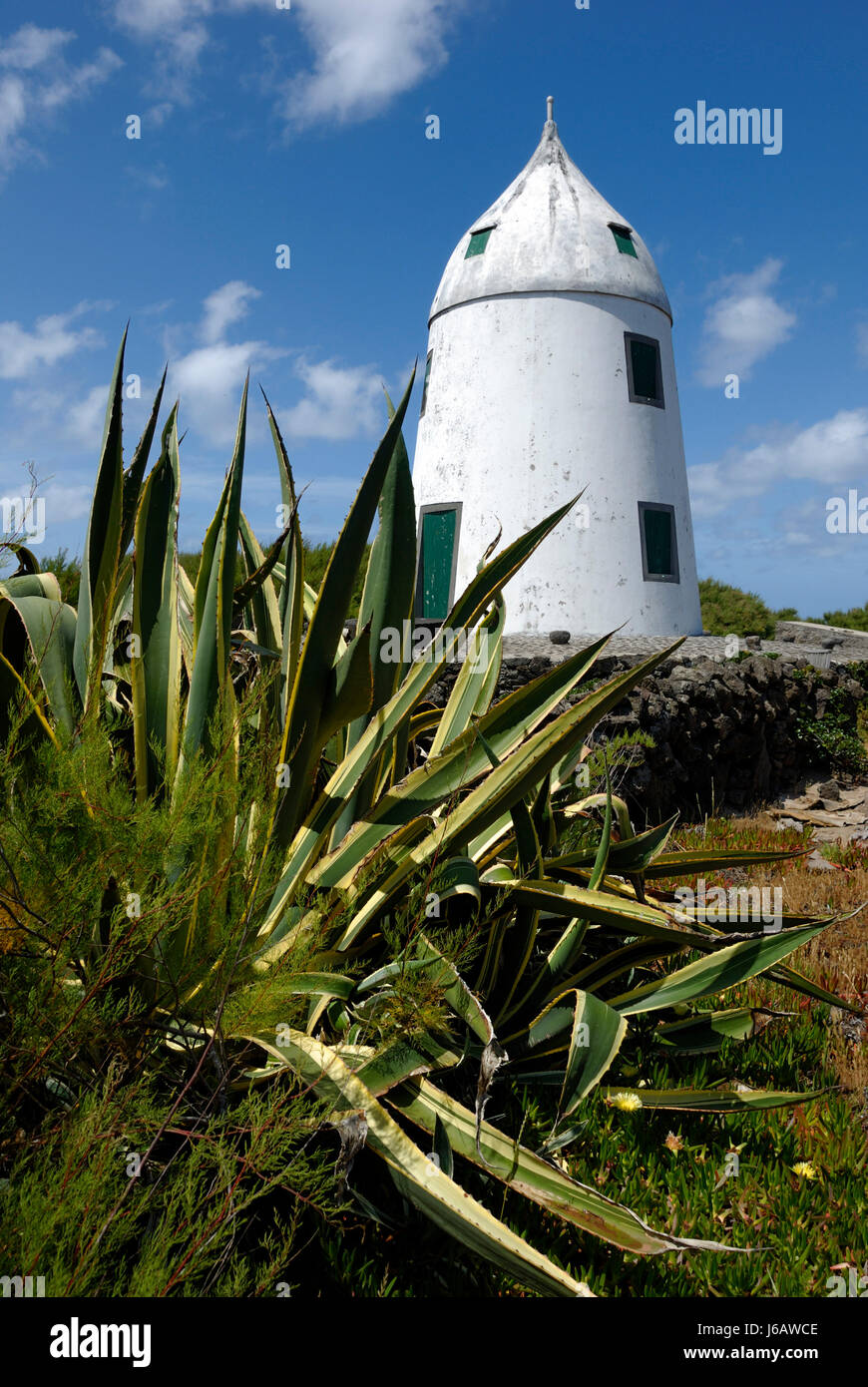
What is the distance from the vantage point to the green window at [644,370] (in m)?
13.4

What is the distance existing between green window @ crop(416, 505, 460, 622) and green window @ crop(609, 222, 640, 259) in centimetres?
467

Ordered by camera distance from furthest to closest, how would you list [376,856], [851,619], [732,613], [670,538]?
[851,619]
[732,613]
[670,538]
[376,856]

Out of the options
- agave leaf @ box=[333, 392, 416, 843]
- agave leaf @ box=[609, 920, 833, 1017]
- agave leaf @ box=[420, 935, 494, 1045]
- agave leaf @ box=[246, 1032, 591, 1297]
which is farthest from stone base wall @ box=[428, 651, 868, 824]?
agave leaf @ box=[246, 1032, 591, 1297]

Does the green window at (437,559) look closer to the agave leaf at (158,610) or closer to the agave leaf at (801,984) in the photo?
the agave leaf at (801,984)

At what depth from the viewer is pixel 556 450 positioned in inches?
508

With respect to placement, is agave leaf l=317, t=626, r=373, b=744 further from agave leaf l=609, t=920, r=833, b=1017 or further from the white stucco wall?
the white stucco wall

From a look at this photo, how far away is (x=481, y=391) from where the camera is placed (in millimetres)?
13250

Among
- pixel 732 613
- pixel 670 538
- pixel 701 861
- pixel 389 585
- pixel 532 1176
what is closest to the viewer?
pixel 532 1176

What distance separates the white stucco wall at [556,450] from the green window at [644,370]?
0.12 m

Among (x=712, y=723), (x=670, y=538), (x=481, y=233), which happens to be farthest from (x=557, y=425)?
(x=712, y=723)

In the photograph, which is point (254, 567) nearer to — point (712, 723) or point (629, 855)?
point (629, 855)

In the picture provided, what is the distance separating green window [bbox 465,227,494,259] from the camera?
13898 millimetres

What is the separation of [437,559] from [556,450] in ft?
7.58

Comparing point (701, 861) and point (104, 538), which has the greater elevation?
point (104, 538)
